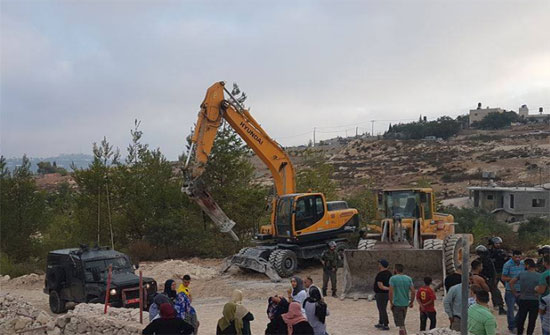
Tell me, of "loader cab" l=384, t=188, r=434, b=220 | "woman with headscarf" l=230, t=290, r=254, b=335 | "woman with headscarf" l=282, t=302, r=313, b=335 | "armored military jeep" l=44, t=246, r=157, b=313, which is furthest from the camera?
"loader cab" l=384, t=188, r=434, b=220

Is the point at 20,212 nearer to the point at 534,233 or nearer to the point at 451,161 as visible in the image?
the point at 534,233

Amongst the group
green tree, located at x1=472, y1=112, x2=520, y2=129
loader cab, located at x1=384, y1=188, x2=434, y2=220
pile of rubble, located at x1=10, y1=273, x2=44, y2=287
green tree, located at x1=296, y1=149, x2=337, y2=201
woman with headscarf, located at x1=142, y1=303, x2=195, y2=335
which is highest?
green tree, located at x1=472, y1=112, x2=520, y2=129

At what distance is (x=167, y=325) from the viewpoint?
6.82 meters

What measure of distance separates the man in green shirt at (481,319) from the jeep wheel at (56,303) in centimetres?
1119

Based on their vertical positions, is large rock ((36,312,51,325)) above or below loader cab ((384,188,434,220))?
below

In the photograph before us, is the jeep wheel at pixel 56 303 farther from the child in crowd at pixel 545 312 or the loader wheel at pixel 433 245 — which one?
the child in crowd at pixel 545 312

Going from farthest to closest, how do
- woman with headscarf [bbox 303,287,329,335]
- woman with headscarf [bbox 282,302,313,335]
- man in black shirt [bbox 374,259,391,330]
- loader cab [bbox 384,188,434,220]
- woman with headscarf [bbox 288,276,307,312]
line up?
loader cab [bbox 384,188,434,220]
man in black shirt [bbox 374,259,391,330]
woman with headscarf [bbox 288,276,307,312]
woman with headscarf [bbox 303,287,329,335]
woman with headscarf [bbox 282,302,313,335]

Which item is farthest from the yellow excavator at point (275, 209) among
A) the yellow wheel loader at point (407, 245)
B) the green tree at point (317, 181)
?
the green tree at point (317, 181)

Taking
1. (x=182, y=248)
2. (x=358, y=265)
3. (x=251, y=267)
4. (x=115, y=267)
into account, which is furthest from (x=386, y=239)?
(x=182, y=248)

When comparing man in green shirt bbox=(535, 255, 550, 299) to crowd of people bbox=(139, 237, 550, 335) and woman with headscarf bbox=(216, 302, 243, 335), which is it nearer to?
crowd of people bbox=(139, 237, 550, 335)

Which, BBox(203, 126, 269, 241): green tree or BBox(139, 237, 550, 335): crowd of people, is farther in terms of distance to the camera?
BBox(203, 126, 269, 241): green tree

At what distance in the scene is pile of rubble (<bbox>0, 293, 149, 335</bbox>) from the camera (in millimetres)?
10594

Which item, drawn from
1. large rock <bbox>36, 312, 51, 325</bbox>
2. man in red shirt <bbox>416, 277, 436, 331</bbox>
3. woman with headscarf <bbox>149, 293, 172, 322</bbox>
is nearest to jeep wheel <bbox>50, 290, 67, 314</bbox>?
large rock <bbox>36, 312, 51, 325</bbox>

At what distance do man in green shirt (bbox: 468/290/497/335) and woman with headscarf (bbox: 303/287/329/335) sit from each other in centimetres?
213
